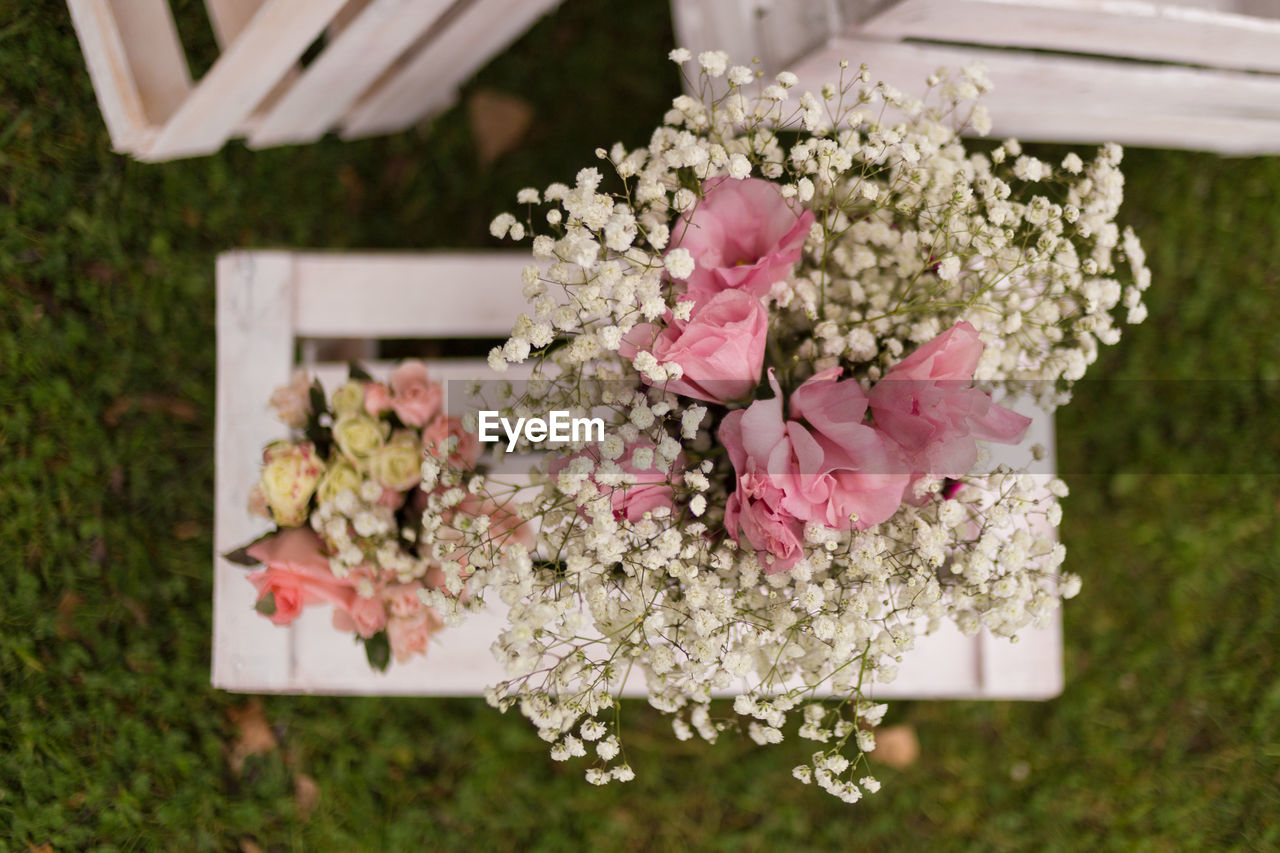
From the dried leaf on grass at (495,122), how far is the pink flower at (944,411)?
1372 millimetres

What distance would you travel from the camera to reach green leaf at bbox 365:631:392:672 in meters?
1.17

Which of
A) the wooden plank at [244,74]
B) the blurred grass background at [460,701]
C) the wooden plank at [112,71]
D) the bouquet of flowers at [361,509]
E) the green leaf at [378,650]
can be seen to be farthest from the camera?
the blurred grass background at [460,701]

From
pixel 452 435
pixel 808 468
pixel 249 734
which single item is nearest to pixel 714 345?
pixel 808 468

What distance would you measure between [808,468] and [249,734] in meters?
1.59

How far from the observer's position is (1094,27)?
1225 millimetres

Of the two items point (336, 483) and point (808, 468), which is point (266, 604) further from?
point (808, 468)

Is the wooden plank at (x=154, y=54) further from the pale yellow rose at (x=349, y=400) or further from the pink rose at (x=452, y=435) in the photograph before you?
the pink rose at (x=452, y=435)

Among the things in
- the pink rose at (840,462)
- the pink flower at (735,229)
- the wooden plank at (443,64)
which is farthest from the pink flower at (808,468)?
the wooden plank at (443,64)

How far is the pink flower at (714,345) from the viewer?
0.79m

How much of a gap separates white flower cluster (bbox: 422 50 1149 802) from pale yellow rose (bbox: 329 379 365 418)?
0.22m

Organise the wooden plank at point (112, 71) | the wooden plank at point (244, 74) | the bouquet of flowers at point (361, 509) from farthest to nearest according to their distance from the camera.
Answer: the wooden plank at point (112, 71)
the wooden plank at point (244, 74)
the bouquet of flowers at point (361, 509)

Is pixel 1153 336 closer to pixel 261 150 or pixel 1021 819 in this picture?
pixel 1021 819

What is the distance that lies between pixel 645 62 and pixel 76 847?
6.88 ft

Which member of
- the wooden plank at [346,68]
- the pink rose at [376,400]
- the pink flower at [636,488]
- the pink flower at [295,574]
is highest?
the wooden plank at [346,68]
